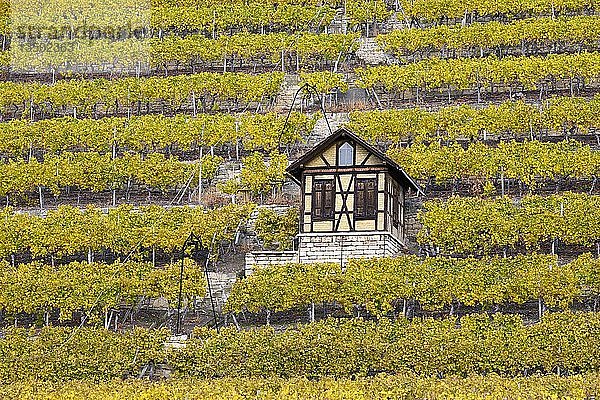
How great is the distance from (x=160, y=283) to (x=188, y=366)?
5178 millimetres

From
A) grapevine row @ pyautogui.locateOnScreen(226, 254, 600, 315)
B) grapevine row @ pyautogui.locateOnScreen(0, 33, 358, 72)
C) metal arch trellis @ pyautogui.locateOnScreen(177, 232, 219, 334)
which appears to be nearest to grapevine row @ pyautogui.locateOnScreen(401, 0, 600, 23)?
grapevine row @ pyautogui.locateOnScreen(0, 33, 358, 72)

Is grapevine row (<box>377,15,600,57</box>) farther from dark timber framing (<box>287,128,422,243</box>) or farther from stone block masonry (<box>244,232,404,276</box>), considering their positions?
stone block masonry (<box>244,232,404,276</box>)

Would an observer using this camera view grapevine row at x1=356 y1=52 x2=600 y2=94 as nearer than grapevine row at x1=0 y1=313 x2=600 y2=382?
No

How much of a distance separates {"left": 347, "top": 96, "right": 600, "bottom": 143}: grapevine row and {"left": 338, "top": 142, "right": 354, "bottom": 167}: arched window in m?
7.10

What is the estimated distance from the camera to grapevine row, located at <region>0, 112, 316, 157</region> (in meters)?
51.8

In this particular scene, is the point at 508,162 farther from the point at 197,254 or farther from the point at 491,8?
the point at 491,8

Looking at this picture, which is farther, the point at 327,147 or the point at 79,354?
the point at 327,147

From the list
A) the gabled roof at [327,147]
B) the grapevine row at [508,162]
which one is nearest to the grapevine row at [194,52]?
the grapevine row at [508,162]

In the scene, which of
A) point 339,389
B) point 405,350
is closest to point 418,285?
point 405,350

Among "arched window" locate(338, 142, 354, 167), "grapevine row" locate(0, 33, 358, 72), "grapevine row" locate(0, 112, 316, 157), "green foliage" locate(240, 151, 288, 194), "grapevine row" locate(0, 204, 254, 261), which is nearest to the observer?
"grapevine row" locate(0, 204, 254, 261)

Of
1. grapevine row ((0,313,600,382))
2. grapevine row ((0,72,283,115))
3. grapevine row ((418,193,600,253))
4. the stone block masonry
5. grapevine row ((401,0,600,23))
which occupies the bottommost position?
grapevine row ((0,313,600,382))

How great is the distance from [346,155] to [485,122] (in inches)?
344

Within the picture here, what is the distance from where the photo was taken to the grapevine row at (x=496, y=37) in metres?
58.8

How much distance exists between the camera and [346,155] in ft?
145
